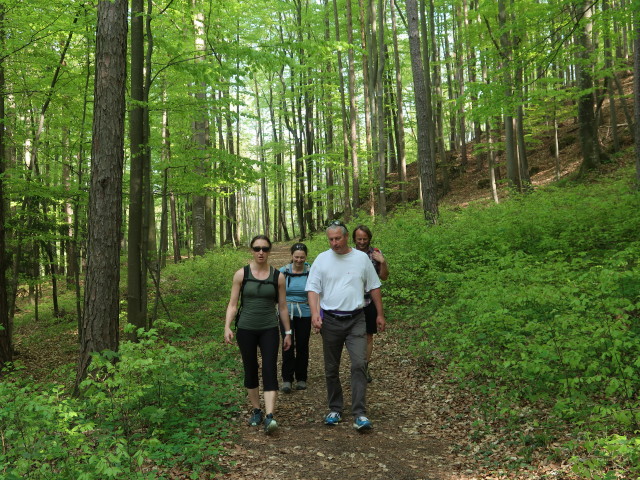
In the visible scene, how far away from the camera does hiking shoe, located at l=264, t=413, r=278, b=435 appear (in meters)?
4.69

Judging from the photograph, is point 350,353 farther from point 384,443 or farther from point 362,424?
point 384,443

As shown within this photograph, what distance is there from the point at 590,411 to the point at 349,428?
2.29m

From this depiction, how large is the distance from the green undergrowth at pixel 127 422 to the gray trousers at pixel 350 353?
1.21 meters

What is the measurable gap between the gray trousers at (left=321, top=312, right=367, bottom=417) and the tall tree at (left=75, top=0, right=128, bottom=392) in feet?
→ 9.10

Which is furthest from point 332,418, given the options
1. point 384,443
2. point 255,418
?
point 255,418

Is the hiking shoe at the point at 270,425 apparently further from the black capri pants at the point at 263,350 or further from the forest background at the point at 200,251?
the forest background at the point at 200,251

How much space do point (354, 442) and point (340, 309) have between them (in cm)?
132

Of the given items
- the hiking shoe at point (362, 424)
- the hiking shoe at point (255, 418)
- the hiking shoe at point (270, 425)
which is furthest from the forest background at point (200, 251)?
the hiking shoe at point (362, 424)

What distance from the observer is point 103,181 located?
5.59 meters

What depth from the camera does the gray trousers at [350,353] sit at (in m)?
4.86

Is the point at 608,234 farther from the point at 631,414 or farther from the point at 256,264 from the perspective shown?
the point at 256,264

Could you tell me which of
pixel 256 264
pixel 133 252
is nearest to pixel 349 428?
pixel 256 264

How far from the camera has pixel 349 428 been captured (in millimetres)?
4918

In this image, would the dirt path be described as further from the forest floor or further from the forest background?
the forest background
